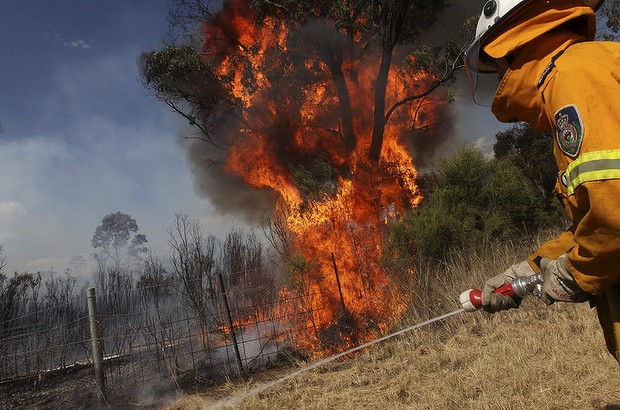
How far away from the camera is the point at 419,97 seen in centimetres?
1358

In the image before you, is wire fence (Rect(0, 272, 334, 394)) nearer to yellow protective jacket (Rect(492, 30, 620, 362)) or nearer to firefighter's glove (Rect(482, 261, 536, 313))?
firefighter's glove (Rect(482, 261, 536, 313))

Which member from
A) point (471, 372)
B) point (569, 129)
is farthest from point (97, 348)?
point (569, 129)

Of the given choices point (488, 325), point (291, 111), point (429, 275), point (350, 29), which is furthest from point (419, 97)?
point (488, 325)

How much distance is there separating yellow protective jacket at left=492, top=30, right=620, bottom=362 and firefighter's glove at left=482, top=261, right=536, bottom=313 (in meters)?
0.47

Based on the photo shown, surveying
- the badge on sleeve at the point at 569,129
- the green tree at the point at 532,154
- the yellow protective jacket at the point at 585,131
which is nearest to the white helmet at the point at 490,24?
the yellow protective jacket at the point at 585,131

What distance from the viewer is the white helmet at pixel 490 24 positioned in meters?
1.82

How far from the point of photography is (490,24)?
2043mm

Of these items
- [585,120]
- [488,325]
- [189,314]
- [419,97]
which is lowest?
[488,325]

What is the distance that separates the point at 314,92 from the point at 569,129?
12.5 meters

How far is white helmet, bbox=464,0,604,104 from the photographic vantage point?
5.98 feet

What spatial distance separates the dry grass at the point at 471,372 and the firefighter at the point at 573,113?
1992 millimetres

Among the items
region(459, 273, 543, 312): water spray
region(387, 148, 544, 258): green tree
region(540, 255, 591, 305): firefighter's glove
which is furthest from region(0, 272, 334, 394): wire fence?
region(540, 255, 591, 305): firefighter's glove

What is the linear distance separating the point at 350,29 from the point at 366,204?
5.85 meters

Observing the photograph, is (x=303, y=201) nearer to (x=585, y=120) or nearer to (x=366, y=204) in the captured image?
(x=366, y=204)
